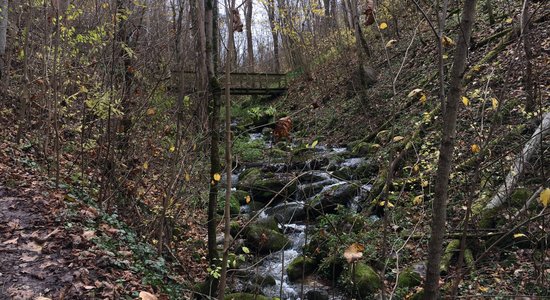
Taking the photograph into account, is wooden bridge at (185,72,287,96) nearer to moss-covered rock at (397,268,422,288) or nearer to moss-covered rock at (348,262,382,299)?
moss-covered rock at (348,262,382,299)

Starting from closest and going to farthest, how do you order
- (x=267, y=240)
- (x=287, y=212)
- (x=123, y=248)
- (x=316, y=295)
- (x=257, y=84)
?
(x=123, y=248), (x=316, y=295), (x=267, y=240), (x=287, y=212), (x=257, y=84)

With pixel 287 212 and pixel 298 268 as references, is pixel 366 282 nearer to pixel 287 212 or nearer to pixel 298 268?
pixel 298 268

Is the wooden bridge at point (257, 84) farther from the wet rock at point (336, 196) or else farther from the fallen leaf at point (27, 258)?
the fallen leaf at point (27, 258)

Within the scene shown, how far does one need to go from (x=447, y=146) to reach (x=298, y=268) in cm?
502

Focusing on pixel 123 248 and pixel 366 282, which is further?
pixel 366 282

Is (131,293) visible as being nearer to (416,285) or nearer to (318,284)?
(318,284)

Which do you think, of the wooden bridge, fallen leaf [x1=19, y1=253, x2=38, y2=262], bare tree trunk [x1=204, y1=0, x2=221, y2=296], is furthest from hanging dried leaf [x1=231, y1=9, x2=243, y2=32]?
the wooden bridge

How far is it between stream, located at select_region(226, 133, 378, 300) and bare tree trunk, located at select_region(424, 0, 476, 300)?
8.73 ft

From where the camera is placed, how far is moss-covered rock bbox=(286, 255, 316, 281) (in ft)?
21.1

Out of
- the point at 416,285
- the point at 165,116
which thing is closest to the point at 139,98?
the point at 165,116

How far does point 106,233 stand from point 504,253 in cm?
526

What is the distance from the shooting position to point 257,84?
19.7 m

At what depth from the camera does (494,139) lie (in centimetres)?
673

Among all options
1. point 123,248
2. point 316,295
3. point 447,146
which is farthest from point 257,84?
point 447,146
